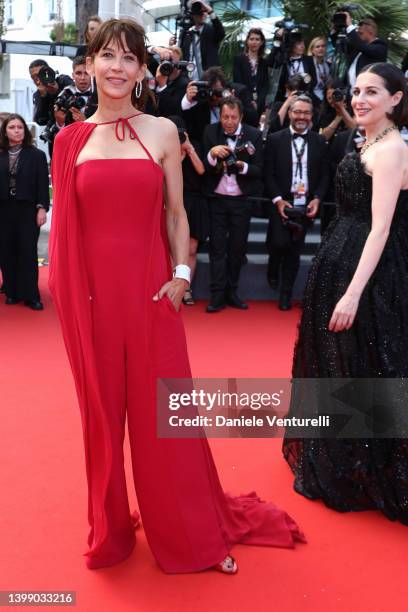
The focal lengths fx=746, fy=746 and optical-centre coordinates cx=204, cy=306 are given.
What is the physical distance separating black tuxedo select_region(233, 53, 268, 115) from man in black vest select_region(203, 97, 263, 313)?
1960 mm

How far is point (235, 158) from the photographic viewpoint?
6.50m

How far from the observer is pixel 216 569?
2.64 m

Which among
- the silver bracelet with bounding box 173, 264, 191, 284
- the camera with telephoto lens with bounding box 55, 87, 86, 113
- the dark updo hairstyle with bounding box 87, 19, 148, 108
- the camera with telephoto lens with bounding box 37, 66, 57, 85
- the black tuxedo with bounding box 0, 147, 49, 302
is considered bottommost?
the black tuxedo with bounding box 0, 147, 49, 302

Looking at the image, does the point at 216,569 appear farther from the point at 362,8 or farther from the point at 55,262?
the point at 362,8

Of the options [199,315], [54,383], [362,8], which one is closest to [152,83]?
[199,315]

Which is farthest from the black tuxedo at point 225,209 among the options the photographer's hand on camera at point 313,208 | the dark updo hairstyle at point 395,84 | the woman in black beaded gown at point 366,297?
the dark updo hairstyle at point 395,84

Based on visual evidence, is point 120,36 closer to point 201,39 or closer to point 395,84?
point 395,84

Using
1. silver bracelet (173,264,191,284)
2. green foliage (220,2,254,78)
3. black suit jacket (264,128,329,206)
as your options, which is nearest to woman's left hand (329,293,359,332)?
silver bracelet (173,264,191,284)

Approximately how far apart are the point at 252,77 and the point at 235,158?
231cm

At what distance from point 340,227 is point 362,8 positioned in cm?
747

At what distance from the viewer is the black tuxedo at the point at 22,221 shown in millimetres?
6512

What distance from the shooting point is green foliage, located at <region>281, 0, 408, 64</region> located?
9.73 meters

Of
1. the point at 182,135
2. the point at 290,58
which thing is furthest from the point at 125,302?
the point at 290,58

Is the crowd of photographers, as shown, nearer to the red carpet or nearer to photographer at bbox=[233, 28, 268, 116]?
photographer at bbox=[233, 28, 268, 116]
